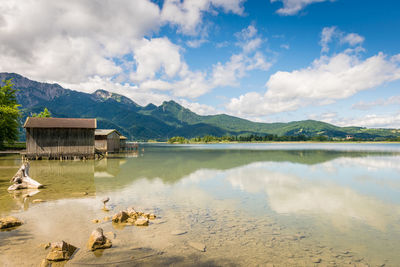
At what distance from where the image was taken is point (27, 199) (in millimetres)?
15281

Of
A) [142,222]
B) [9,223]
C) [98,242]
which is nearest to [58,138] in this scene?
[9,223]

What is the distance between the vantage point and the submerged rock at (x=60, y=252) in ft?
24.0

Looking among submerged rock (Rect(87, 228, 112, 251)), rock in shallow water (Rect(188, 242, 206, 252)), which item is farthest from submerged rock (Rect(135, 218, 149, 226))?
rock in shallow water (Rect(188, 242, 206, 252))

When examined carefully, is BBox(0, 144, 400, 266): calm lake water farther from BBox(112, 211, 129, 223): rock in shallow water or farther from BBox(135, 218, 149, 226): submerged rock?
BBox(135, 218, 149, 226): submerged rock

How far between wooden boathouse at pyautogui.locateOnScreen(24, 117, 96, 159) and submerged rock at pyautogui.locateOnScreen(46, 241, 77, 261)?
1704 inches

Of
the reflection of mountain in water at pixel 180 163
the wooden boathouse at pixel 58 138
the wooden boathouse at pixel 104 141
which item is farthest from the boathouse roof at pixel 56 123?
the wooden boathouse at pixel 104 141

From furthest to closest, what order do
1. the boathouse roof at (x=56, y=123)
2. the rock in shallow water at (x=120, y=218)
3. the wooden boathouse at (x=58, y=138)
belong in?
the wooden boathouse at (x=58, y=138), the boathouse roof at (x=56, y=123), the rock in shallow water at (x=120, y=218)

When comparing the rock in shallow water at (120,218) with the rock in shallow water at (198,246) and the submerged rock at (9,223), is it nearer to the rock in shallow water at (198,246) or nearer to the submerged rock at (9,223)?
the rock in shallow water at (198,246)

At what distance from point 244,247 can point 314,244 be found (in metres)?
2.99

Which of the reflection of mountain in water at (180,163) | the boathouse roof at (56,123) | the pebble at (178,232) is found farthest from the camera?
the boathouse roof at (56,123)

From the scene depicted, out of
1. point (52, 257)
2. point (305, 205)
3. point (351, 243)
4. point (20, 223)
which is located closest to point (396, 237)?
point (351, 243)

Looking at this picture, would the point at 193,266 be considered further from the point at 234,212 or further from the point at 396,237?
the point at 396,237

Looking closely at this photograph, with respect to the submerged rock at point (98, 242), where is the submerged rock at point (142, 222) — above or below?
below

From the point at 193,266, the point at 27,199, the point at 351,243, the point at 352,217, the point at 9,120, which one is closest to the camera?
the point at 193,266
